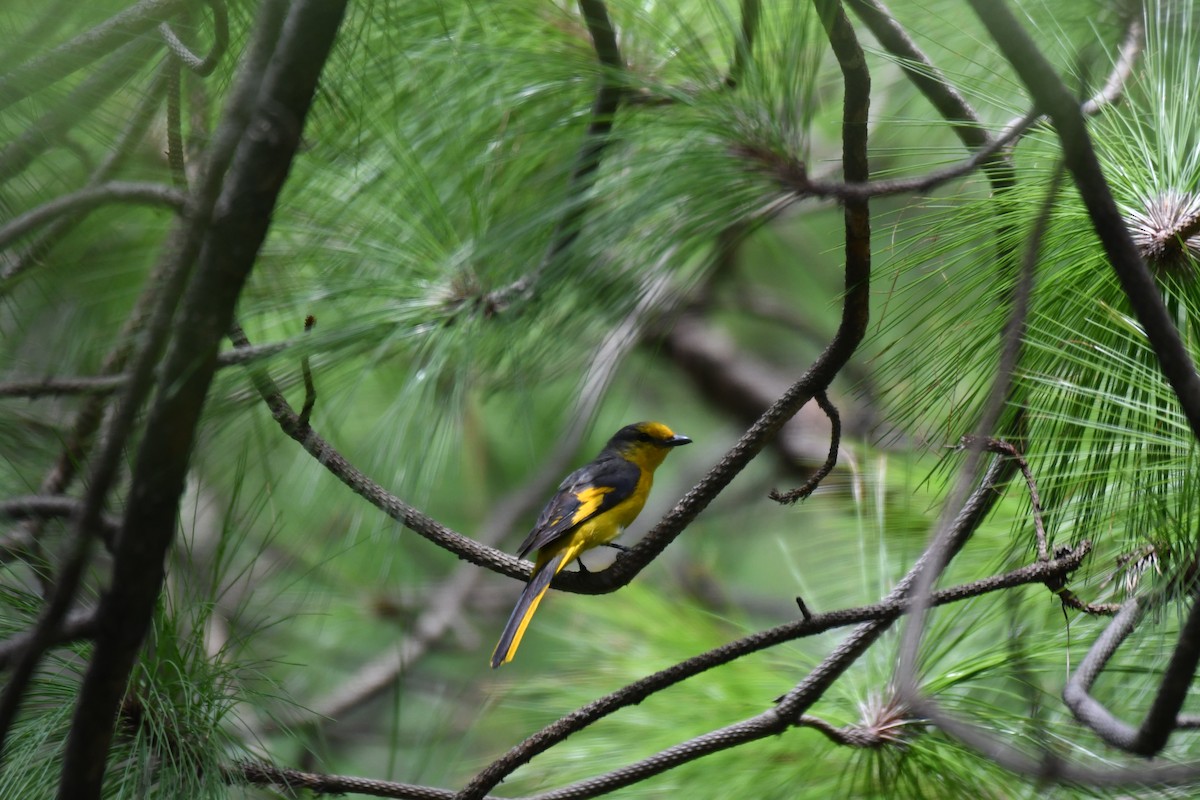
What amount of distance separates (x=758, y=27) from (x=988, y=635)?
1116 millimetres

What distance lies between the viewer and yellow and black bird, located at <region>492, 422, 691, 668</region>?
5.76 feet

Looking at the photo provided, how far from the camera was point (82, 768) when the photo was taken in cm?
88

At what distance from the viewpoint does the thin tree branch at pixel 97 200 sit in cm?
109

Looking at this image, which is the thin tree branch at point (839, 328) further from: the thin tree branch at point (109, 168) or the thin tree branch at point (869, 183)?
the thin tree branch at point (109, 168)

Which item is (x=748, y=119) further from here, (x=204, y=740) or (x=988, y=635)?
(x=988, y=635)

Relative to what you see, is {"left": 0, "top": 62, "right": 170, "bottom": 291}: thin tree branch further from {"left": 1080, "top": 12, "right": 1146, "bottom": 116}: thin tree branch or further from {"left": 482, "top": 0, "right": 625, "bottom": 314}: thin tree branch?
{"left": 1080, "top": 12, "right": 1146, "bottom": 116}: thin tree branch

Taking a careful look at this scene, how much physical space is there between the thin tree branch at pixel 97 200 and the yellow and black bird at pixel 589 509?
0.77m

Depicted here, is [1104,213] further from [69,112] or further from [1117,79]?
[69,112]

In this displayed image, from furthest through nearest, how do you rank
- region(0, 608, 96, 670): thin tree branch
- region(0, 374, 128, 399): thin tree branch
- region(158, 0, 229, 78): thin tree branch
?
region(0, 374, 128, 399): thin tree branch
region(158, 0, 229, 78): thin tree branch
region(0, 608, 96, 670): thin tree branch

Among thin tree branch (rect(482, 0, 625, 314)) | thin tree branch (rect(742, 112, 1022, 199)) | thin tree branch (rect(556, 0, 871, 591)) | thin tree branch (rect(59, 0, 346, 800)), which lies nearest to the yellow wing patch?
thin tree branch (rect(556, 0, 871, 591))

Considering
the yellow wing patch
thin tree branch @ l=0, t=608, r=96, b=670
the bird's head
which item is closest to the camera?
thin tree branch @ l=0, t=608, r=96, b=670

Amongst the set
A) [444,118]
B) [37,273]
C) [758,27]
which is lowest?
[37,273]

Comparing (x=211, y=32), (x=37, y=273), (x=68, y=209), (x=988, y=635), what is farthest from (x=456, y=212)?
(x=988, y=635)

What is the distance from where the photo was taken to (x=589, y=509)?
198 centimetres
